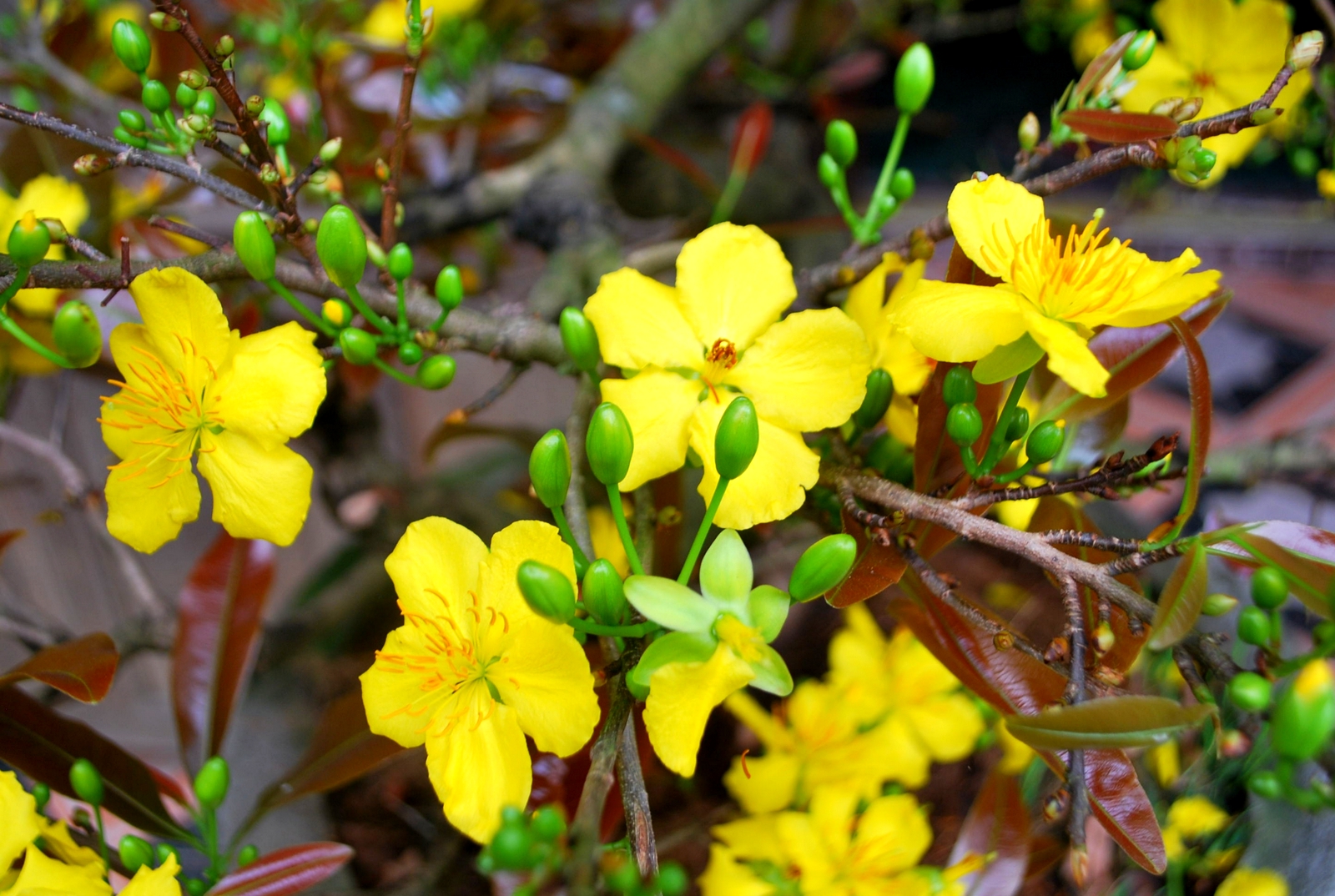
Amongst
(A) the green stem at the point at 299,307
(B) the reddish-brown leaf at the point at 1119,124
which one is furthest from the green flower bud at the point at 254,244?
(B) the reddish-brown leaf at the point at 1119,124

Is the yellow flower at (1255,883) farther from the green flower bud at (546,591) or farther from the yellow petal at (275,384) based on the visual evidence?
the yellow petal at (275,384)

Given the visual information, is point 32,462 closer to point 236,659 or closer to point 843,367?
point 236,659

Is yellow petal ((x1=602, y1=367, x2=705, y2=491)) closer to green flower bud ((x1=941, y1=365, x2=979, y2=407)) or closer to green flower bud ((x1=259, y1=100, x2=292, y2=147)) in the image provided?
green flower bud ((x1=941, y1=365, x2=979, y2=407))

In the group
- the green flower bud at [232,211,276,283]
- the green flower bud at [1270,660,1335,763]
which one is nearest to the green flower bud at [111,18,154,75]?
the green flower bud at [232,211,276,283]

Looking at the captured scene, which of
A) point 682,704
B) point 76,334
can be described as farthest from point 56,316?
point 682,704

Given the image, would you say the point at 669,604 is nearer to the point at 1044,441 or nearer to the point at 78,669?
the point at 1044,441

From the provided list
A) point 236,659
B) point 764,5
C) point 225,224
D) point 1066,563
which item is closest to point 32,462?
point 225,224
